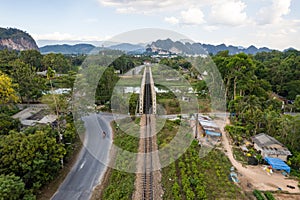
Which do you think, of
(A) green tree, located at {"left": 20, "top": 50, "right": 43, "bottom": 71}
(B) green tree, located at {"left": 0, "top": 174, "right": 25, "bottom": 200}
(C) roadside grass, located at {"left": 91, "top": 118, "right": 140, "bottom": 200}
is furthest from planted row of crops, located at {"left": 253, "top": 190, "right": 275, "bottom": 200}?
(A) green tree, located at {"left": 20, "top": 50, "right": 43, "bottom": 71}

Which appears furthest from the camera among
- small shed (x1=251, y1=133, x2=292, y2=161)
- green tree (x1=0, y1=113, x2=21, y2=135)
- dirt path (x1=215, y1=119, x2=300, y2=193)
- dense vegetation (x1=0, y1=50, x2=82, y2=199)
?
small shed (x1=251, y1=133, x2=292, y2=161)

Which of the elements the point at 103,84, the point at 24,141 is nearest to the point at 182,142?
the point at 24,141

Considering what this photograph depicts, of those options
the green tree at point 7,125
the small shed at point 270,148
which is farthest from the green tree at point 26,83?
the small shed at point 270,148

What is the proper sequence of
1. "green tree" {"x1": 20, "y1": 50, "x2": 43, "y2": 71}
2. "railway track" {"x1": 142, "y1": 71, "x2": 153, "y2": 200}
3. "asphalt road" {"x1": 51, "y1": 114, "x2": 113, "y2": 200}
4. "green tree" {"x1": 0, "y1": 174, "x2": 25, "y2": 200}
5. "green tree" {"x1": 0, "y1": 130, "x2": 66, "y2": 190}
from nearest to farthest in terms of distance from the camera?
"green tree" {"x1": 0, "y1": 174, "x2": 25, "y2": 200}
"green tree" {"x1": 0, "y1": 130, "x2": 66, "y2": 190}
"railway track" {"x1": 142, "y1": 71, "x2": 153, "y2": 200}
"asphalt road" {"x1": 51, "y1": 114, "x2": 113, "y2": 200}
"green tree" {"x1": 20, "y1": 50, "x2": 43, "y2": 71}

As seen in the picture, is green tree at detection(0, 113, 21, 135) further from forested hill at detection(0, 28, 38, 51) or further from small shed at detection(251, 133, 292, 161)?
forested hill at detection(0, 28, 38, 51)

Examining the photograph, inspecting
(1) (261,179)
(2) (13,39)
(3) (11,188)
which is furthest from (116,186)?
(2) (13,39)

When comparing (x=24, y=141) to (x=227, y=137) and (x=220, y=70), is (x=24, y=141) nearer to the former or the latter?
(x=227, y=137)

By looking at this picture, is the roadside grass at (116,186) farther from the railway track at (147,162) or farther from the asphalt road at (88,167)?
the railway track at (147,162)
